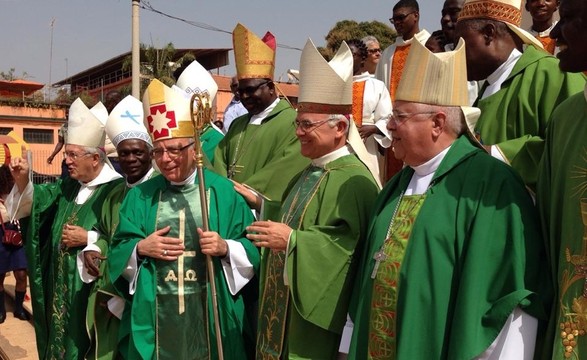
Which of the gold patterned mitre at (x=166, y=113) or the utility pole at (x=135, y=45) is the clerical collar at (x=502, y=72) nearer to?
the gold patterned mitre at (x=166, y=113)

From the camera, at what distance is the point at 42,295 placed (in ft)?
19.4

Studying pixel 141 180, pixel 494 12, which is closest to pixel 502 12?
pixel 494 12

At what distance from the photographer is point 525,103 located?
3262 mm

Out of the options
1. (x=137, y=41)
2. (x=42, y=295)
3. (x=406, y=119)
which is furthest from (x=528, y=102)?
(x=137, y=41)

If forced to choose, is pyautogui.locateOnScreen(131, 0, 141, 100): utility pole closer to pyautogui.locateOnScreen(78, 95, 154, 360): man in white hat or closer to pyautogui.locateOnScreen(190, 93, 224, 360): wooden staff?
pyautogui.locateOnScreen(78, 95, 154, 360): man in white hat

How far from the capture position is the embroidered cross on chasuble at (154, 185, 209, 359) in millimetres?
4176

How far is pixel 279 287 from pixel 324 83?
1278mm

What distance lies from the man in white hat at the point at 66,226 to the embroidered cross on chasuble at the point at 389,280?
120 inches

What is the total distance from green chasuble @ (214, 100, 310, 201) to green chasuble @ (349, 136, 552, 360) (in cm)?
204

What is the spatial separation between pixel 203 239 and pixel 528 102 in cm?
212

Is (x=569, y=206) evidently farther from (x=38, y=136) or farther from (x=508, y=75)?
(x=38, y=136)

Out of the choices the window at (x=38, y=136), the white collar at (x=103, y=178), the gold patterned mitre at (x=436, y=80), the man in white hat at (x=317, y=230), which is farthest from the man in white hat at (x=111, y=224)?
the window at (x=38, y=136)

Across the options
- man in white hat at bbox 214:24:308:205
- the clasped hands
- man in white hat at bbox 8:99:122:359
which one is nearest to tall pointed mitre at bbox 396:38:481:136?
the clasped hands

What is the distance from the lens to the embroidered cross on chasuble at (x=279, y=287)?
3.65 m
